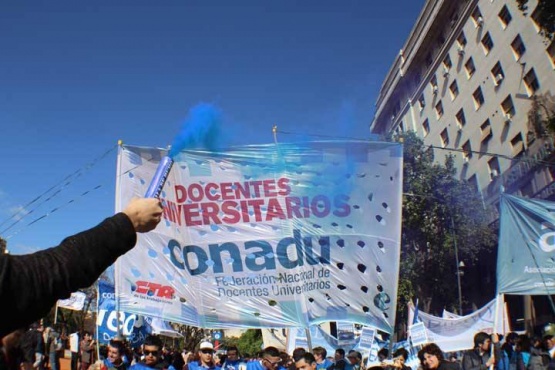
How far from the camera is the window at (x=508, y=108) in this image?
84.5 ft

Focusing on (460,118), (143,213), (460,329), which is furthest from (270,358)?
(460,118)

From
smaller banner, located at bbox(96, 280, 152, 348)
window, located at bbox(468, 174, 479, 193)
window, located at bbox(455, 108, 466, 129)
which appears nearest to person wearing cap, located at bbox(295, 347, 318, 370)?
smaller banner, located at bbox(96, 280, 152, 348)

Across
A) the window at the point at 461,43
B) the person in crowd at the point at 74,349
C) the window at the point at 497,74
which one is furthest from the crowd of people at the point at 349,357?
the window at the point at 461,43

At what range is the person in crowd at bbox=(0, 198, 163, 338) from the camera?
110 cm

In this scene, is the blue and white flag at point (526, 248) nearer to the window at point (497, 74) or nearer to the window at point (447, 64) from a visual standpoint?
the window at point (497, 74)

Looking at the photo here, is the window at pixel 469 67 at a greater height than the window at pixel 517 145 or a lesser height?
greater

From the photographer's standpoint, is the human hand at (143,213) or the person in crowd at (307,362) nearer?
the human hand at (143,213)

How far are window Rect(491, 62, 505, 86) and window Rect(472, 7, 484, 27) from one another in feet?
9.97

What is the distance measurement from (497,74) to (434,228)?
9964 mm

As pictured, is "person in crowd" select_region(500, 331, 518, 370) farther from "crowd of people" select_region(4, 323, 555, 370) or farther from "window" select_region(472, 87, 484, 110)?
"window" select_region(472, 87, 484, 110)

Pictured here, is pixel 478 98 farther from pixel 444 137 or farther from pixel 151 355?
pixel 151 355

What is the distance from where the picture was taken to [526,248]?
7387mm

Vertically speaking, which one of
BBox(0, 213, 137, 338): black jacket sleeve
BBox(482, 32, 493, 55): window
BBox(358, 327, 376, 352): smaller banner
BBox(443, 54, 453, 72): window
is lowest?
BBox(358, 327, 376, 352): smaller banner

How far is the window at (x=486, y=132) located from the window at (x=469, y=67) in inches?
147
